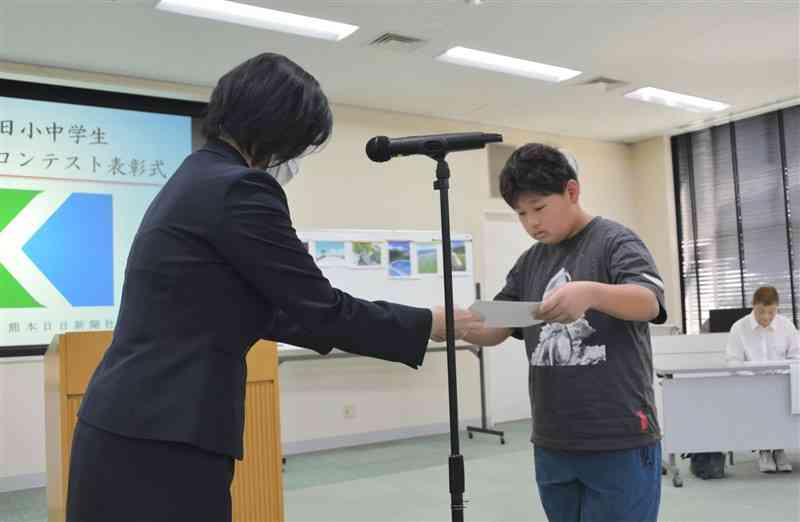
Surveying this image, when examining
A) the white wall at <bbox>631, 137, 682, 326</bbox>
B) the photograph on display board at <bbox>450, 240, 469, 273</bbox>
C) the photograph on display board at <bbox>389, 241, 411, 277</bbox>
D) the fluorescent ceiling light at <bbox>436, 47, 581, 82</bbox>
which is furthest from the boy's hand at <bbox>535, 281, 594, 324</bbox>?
the white wall at <bbox>631, 137, 682, 326</bbox>

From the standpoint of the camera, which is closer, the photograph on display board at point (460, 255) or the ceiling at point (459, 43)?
the ceiling at point (459, 43)

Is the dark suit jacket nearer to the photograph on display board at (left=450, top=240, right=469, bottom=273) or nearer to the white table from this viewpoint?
the white table

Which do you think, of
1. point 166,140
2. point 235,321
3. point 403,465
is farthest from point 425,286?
point 235,321

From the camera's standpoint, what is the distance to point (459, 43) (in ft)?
16.1

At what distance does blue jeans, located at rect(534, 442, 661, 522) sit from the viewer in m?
1.40

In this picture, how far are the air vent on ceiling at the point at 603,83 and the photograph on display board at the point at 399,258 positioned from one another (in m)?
1.96

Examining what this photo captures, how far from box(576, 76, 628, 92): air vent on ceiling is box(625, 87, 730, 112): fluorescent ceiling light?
0.29 m

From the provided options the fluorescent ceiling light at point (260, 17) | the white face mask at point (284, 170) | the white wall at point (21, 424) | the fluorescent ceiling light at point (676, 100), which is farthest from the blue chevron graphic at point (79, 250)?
the fluorescent ceiling light at point (676, 100)

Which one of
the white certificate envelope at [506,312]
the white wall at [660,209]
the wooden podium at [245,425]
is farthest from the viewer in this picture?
the white wall at [660,209]

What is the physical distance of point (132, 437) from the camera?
37.9 inches

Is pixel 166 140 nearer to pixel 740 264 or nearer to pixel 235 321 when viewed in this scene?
pixel 235 321

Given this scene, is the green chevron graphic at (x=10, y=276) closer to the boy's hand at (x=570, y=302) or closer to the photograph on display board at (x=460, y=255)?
the photograph on display board at (x=460, y=255)

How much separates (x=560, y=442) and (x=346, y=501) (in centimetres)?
294

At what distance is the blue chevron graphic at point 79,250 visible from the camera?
16.4 ft
